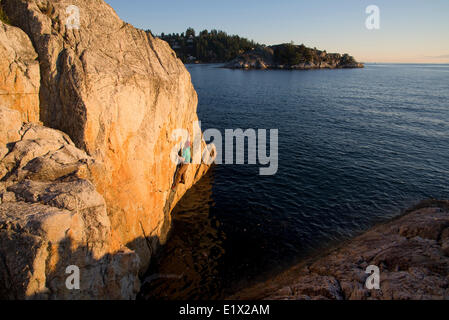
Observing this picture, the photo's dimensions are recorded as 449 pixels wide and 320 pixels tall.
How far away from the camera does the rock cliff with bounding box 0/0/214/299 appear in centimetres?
965

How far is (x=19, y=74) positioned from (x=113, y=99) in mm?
4515

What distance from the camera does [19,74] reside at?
12820 mm

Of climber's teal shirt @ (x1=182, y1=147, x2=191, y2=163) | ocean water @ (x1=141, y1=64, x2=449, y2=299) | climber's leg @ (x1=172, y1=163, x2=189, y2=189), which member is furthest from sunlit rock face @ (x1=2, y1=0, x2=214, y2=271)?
climber's teal shirt @ (x1=182, y1=147, x2=191, y2=163)

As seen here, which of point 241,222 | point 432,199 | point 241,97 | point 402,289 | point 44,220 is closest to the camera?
point 44,220

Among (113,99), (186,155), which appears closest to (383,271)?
(113,99)

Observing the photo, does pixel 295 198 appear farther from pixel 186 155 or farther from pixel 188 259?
pixel 188 259

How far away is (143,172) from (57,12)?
10.6m

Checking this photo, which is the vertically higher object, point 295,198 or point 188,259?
point 295,198

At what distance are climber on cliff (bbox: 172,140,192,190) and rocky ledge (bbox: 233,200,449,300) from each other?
12451mm

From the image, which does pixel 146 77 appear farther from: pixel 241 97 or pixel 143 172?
pixel 241 97

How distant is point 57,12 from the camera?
46.6 feet

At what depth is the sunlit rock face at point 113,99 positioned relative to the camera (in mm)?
13633

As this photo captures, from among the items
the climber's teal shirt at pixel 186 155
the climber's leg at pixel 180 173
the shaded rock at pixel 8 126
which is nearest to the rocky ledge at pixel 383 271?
the climber's leg at pixel 180 173
